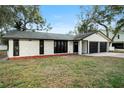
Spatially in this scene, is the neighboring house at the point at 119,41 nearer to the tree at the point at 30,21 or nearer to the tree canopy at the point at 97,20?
the tree canopy at the point at 97,20

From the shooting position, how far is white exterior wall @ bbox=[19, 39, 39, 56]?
50.0 ft

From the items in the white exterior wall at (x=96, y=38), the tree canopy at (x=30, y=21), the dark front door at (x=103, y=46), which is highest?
the tree canopy at (x=30, y=21)

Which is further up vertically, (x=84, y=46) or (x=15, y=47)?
(x=15, y=47)

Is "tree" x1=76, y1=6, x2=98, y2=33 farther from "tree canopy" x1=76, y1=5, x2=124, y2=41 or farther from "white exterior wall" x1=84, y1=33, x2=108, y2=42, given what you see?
"white exterior wall" x1=84, y1=33, x2=108, y2=42

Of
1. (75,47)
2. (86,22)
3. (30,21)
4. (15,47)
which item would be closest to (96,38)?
(75,47)

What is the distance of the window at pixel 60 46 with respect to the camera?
1795cm

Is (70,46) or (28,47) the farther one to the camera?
(70,46)

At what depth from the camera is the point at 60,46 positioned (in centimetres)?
1830

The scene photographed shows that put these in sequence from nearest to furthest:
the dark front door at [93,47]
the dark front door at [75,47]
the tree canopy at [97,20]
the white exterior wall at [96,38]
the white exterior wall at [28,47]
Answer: the white exterior wall at [28,47], the dark front door at [75,47], the white exterior wall at [96,38], the dark front door at [93,47], the tree canopy at [97,20]

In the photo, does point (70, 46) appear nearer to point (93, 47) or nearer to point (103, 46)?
point (93, 47)

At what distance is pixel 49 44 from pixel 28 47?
8.62ft

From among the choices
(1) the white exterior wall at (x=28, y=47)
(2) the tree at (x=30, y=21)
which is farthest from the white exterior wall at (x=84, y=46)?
(2) the tree at (x=30, y=21)
